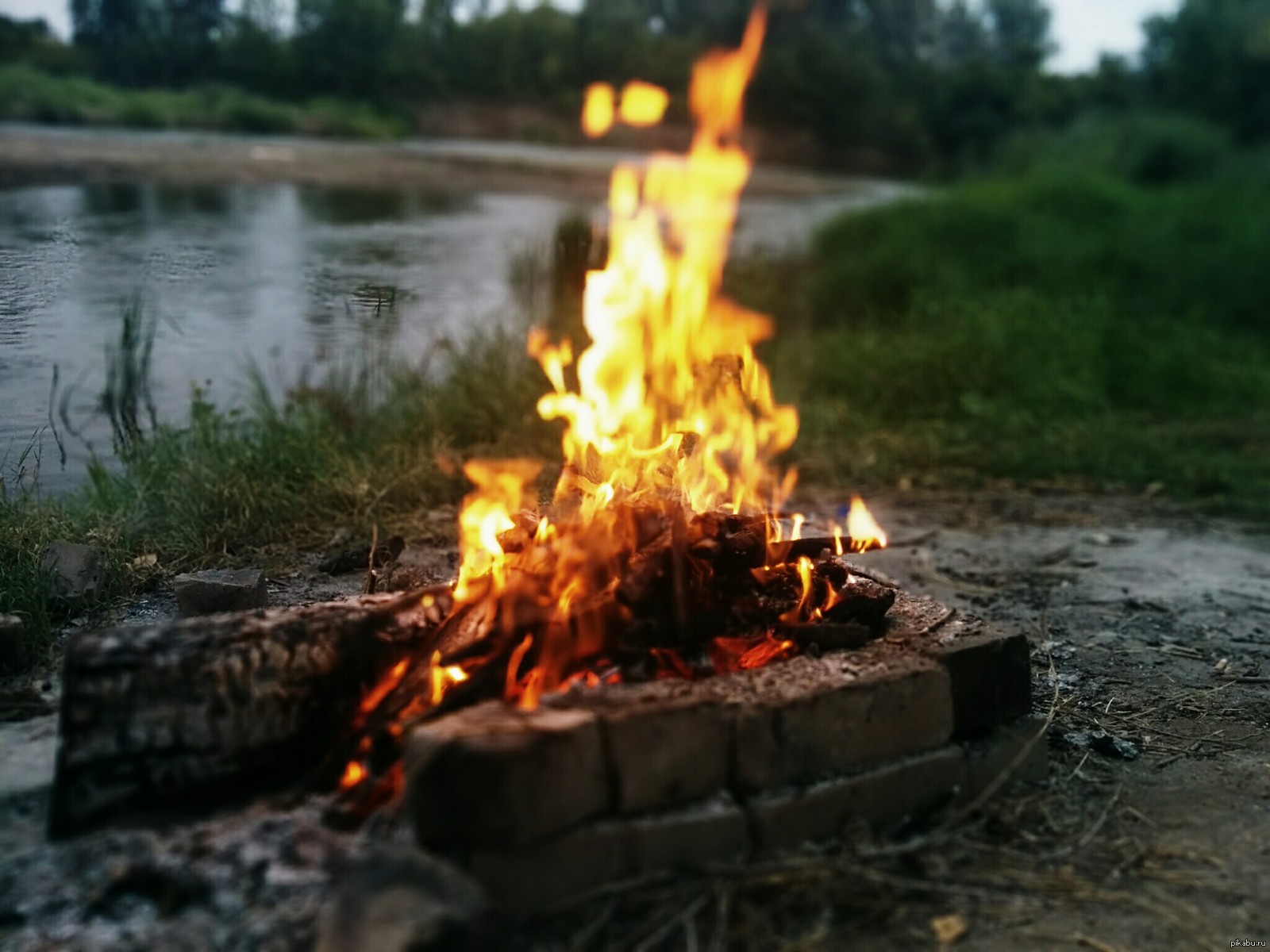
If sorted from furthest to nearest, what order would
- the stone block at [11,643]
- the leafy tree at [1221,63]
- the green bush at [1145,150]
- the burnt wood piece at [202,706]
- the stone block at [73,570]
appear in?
the leafy tree at [1221,63]
the green bush at [1145,150]
the stone block at [73,570]
the stone block at [11,643]
the burnt wood piece at [202,706]

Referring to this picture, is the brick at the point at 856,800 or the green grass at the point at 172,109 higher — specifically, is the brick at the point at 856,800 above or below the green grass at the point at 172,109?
below

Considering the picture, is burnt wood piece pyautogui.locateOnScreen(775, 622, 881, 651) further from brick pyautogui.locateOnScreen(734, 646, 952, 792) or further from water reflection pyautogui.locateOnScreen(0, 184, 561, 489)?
water reflection pyautogui.locateOnScreen(0, 184, 561, 489)

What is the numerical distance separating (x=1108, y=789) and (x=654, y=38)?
717 inches

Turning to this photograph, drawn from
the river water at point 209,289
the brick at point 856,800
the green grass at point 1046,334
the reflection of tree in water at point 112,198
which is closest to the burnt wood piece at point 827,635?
the brick at point 856,800

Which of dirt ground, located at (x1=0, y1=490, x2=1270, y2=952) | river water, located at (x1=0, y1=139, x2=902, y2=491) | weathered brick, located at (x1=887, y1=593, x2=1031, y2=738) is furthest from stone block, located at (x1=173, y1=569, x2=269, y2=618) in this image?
weathered brick, located at (x1=887, y1=593, x2=1031, y2=738)

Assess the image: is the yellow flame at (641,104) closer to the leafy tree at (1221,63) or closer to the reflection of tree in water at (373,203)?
the reflection of tree in water at (373,203)

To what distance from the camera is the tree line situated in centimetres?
873

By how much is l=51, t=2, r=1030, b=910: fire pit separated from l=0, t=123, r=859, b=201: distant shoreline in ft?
16.4

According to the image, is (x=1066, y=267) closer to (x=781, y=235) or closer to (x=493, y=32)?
(x=781, y=235)

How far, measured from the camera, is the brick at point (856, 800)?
7.91 ft

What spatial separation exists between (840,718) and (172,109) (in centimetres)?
962

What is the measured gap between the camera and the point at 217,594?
11.6 feet

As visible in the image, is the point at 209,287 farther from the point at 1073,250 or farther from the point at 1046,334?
the point at 1073,250

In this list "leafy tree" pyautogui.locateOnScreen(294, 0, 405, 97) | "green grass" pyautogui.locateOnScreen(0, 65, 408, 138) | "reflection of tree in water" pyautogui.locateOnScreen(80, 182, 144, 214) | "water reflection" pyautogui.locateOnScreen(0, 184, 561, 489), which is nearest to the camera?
"water reflection" pyautogui.locateOnScreen(0, 184, 561, 489)
